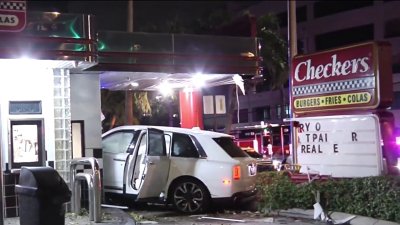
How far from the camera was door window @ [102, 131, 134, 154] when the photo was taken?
1320 centimetres

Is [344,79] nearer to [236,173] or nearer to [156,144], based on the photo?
[236,173]

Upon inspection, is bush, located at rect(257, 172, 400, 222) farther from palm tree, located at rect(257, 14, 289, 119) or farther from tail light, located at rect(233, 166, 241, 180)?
palm tree, located at rect(257, 14, 289, 119)

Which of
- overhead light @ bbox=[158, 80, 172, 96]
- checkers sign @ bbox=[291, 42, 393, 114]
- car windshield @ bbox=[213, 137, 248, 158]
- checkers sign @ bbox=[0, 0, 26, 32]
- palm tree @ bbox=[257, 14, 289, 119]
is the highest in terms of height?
palm tree @ bbox=[257, 14, 289, 119]

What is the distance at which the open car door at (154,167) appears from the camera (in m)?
12.0

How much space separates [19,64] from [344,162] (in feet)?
22.3

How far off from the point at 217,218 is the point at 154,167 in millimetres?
1745

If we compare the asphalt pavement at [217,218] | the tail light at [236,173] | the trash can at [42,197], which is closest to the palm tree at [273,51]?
the tail light at [236,173]

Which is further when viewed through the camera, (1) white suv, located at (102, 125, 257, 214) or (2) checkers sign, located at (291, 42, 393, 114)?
(1) white suv, located at (102, 125, 257, 214)

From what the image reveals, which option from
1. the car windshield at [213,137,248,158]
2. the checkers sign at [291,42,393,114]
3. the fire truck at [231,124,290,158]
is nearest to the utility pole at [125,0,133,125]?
the fire truck at [231,124,290,158]

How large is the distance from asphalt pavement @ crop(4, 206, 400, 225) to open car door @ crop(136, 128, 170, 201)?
52cm

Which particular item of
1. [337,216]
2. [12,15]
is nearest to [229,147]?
[337,216]

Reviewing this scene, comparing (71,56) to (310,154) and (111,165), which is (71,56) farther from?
(310,154)

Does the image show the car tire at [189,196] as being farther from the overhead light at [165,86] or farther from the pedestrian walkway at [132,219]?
the overhead light at [165,86]

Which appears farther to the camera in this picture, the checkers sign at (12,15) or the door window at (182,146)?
the door window at (182,146)
